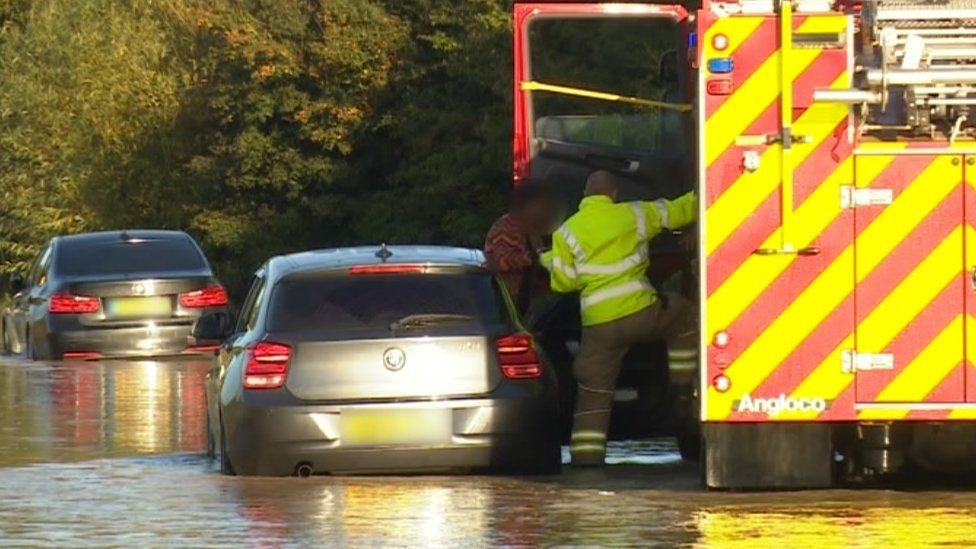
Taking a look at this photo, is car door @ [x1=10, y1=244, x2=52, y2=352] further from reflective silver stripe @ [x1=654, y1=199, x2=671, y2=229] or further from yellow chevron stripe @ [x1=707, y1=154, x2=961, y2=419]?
yellow chevron stripe @ [x1=707, y1=154, x2=961, y2=419]

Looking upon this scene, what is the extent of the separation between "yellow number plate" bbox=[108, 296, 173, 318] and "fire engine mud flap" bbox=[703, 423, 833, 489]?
13329 mm

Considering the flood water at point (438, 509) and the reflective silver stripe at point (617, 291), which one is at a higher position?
the reflective silver stripe at point (617, 291)

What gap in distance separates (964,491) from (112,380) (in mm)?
11170

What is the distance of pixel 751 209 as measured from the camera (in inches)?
479

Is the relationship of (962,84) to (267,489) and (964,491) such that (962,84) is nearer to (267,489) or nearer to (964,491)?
(964,491)

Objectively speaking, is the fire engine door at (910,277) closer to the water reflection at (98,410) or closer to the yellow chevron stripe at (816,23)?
the yellow chevron stripe at (816,23)

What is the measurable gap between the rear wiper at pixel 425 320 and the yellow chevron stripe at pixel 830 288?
1.92 m

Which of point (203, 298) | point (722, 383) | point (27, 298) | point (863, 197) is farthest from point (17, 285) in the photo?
point (863, 197)

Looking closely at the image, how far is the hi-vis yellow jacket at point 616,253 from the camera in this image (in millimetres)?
13891

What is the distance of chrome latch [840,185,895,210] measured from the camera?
39.7ft

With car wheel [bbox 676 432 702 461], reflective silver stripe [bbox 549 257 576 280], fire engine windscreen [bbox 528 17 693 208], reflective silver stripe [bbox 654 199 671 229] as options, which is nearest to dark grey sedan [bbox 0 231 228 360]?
fire engine windscreen [bbox 528 17 693 208]

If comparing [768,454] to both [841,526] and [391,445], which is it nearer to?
[841,526]

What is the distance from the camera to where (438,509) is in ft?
40.0

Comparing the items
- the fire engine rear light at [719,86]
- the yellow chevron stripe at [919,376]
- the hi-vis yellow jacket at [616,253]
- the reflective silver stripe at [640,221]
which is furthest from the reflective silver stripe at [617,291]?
the yellow chevron stripe at [919,376]
